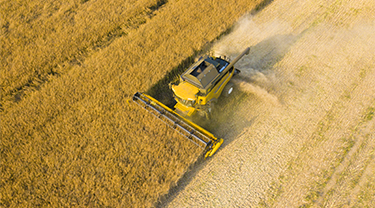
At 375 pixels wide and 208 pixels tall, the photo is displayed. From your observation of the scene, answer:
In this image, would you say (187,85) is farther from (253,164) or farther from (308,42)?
(308,42)

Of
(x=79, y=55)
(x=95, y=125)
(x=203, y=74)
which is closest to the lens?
(x=203, y=74)

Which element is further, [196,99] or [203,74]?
[203,74]

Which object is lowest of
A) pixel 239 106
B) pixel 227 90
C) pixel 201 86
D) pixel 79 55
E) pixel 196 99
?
pixel 239 106

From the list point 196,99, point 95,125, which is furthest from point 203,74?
point 95,125

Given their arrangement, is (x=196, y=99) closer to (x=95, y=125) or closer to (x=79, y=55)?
(x=95, y=125)

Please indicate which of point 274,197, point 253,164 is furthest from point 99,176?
point 274,197

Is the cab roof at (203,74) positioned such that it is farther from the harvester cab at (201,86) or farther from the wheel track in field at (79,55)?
the wheel track in field at (79,55)

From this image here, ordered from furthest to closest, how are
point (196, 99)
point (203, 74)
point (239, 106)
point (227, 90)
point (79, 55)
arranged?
point (79, 55) < point (239, 106) < point (227, 90) < point (203, 74) < point (196, 99)

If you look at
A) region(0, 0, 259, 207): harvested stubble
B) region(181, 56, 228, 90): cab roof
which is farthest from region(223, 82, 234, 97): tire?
region(0, 0, 259, 207): harvested stubble
